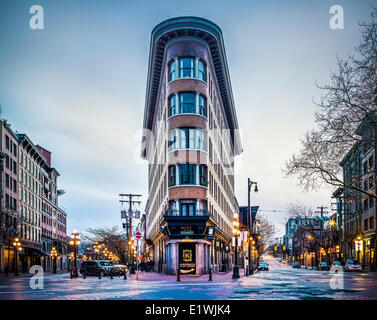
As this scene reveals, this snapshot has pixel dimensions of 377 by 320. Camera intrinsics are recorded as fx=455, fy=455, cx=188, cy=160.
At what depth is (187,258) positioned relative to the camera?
142ft

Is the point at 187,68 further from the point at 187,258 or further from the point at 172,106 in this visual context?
the point at 187,258

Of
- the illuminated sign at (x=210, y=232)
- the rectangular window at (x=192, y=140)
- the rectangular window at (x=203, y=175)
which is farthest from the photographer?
the illuminated sign at (x=210, y=232)

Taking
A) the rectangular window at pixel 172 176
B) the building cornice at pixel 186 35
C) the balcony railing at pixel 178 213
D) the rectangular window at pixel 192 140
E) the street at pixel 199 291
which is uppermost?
the building cornice at pixel 186 35

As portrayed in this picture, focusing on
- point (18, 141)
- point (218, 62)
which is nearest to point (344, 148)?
point (218, 62)

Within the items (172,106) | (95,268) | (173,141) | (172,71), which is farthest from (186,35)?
(95,268)

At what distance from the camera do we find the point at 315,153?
93.5ft

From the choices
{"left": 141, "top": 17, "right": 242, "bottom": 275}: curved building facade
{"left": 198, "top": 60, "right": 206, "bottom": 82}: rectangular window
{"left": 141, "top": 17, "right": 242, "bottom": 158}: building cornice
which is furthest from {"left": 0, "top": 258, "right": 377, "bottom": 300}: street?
{"left": 141, "top": 17, "right": 242, "bottom": 158}: building cornice

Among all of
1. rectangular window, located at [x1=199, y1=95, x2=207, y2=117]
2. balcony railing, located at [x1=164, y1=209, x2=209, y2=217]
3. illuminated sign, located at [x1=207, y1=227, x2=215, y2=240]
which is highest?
rectangular window, located at [x1=199, y1=95, x2=207, y2=117]

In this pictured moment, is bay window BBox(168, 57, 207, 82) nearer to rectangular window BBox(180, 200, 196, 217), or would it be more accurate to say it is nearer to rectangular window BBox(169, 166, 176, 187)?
rectangular window BBox(169, 166, 176, 187)

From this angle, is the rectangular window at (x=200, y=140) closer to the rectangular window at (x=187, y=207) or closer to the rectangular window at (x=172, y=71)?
the rectangular window at (x=187, y=207)

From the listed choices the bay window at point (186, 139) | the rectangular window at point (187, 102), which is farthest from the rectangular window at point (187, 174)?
the rectangular window at point (187, 102)

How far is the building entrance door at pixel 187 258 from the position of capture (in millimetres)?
42812

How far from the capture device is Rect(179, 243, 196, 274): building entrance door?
4281cm
